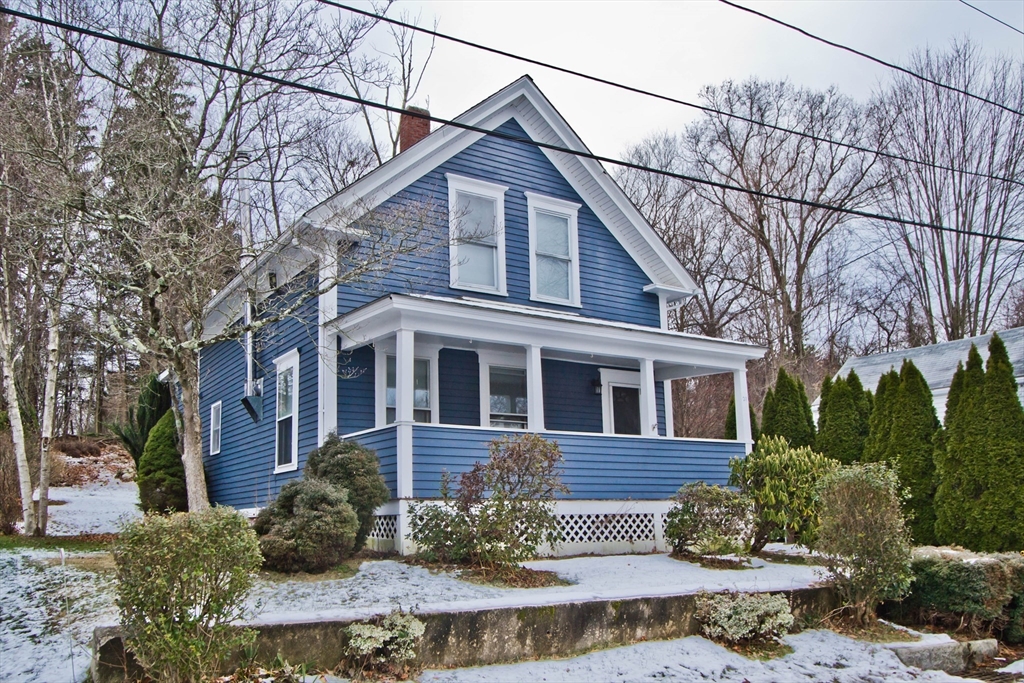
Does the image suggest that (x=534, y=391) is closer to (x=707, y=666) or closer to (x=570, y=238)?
(x=570, y=238)

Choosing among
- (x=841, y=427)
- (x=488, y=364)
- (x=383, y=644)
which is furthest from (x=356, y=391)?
(x=841, y=427)

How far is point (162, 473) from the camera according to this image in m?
16.4

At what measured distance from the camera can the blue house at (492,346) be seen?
12.0m

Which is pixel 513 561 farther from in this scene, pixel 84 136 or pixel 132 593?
pixel 84 136

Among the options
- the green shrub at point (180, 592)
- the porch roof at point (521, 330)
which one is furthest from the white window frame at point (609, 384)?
the green shrub at point (180, 592)

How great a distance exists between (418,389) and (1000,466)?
9125 mm

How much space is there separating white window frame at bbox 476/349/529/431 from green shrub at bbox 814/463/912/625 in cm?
598

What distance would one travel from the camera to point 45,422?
1322 cm

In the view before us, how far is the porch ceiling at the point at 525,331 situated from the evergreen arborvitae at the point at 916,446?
2838 millimetres

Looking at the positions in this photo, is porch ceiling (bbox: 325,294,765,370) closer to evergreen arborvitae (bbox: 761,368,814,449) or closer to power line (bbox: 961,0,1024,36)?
evergreen arborvitae (bbox: 761,368,814,449)

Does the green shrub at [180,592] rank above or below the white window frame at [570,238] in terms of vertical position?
below

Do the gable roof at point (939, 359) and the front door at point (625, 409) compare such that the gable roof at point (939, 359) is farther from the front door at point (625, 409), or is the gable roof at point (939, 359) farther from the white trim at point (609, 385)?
the white trim at point (609, 385)

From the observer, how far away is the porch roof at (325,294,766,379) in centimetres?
1155

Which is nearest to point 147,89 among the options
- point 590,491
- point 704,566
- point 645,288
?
point 645,288
